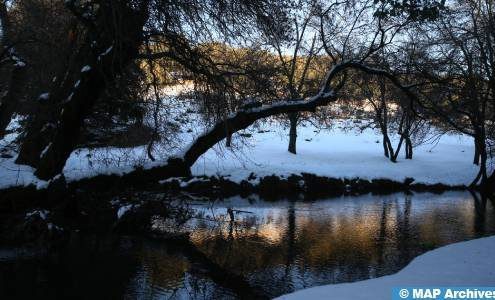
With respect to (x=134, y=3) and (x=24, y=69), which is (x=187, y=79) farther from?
(x=24, y=69)

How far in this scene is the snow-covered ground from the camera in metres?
15.4

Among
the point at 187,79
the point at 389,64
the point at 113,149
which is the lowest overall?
the point at 113,149

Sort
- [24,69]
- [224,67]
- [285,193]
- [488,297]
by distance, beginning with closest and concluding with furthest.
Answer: [488,297]
[224,67]
[24,69]
[285,193]

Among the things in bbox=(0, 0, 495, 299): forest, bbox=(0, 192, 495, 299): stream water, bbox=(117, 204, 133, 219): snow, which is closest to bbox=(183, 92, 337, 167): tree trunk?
bbox=(0, 0, 495, 299): forest

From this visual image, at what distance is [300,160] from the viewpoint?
96.6 ft

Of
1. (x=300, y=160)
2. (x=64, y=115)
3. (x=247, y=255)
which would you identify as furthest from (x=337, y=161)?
(x=247, y=255)

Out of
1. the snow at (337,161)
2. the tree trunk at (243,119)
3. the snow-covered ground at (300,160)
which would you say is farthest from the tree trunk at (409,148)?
the tree trunk at (243,119)

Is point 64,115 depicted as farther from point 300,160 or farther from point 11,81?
point 300,160

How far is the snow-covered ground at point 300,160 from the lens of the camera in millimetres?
15383

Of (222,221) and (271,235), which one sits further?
(222,221)

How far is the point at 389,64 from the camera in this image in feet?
55.2

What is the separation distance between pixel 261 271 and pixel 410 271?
261cm

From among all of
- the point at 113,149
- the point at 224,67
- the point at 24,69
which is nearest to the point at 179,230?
the point at 224,67

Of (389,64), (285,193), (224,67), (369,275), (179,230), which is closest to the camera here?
(369,275)
